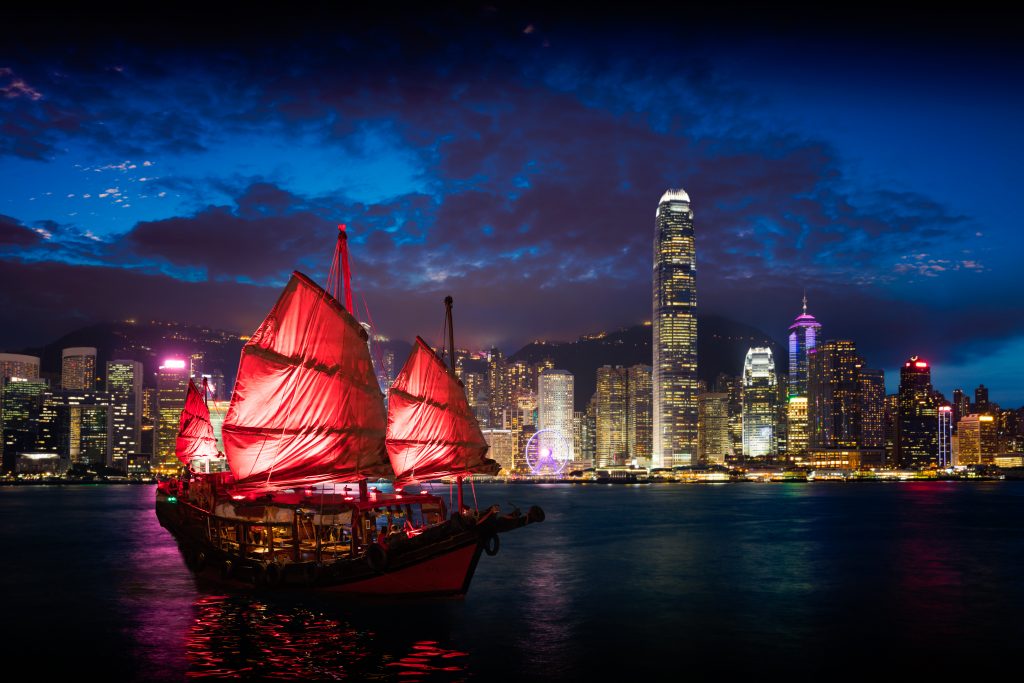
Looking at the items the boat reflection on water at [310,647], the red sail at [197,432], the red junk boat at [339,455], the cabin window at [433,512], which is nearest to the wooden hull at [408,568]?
the red junk boat at [339,455]

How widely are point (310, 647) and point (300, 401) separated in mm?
11011

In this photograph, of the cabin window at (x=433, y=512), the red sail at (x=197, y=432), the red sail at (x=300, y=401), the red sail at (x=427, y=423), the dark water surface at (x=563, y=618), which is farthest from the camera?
the red sail at (x=197, y=432)

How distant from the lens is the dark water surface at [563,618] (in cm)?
3347

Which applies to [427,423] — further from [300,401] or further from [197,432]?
[197,432]

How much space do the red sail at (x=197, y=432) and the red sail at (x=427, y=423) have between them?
60689 millimetres

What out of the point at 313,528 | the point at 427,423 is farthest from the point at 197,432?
the point at 427,423

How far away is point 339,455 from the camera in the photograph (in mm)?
41594

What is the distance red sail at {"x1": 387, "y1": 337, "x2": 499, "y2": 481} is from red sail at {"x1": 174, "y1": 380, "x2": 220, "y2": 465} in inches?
2389

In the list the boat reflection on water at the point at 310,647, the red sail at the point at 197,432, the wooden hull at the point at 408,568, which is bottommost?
the boat reflection on water at the point at 310,647

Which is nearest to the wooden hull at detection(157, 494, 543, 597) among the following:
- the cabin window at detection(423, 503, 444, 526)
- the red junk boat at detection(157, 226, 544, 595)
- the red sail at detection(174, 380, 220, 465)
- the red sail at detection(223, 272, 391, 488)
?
the red junk boat at detection(157, 226, 544, 595)

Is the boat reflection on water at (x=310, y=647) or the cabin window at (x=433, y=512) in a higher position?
the cabin window at (x=433, y=512)

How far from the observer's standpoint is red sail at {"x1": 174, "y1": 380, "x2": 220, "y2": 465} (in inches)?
3964

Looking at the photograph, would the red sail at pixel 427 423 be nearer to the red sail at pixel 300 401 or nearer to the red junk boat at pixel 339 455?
the red junk boat at pixel 339 455

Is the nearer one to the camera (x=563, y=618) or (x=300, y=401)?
(x=300, y=401)
